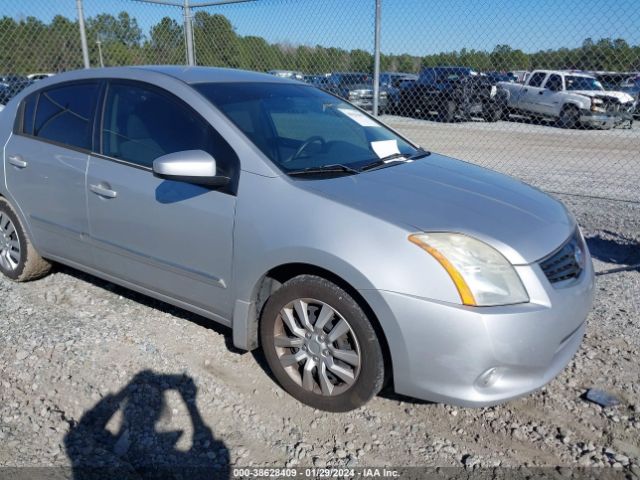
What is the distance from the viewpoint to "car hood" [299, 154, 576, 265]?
8.54ft

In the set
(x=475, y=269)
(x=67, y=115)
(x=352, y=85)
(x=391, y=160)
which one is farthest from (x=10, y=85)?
(x=475, y=269)

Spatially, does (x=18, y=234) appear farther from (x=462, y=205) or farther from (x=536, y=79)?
(x=536, y=79)

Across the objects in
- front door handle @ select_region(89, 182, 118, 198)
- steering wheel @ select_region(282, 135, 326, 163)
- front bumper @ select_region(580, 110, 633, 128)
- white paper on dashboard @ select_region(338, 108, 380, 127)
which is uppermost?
white paper on dashboard @ select_region(338, 108, 380, 127)

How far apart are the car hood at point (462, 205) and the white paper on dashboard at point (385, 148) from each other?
23 cm

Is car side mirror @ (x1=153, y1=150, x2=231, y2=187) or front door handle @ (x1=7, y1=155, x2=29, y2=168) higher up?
car side mirror @ (x1=153, y1=150, x2=231, y2=187)

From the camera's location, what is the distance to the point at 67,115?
389 centimetres

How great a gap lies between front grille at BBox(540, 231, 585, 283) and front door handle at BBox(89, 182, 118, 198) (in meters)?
2.46

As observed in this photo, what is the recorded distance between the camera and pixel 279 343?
298 centimetres

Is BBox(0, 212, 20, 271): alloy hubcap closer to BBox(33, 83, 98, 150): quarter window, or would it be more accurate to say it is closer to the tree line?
BBox(33, 83, 98, 150): quarter window

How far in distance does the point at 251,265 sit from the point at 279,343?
0.44m

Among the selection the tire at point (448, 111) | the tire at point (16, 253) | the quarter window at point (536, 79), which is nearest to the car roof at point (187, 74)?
the tire at point (16, 253)

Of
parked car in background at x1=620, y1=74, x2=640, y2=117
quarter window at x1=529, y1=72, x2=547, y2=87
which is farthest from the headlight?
quarter window at x1=529, y1=72, x2=547, y2=87

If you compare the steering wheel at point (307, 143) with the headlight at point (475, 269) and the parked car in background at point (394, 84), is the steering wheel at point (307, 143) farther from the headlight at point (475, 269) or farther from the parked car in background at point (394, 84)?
the parked car in background at point (394, 84)

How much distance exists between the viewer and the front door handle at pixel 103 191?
344cm
